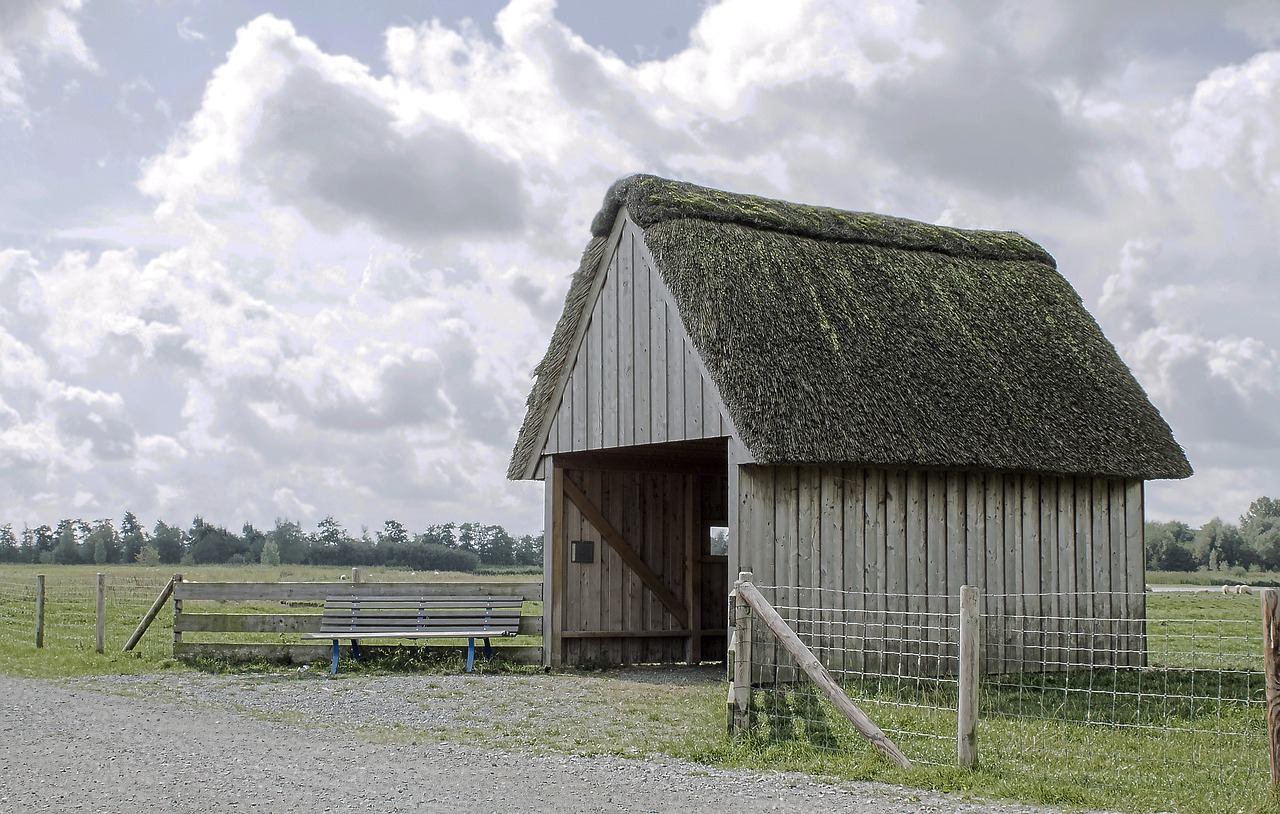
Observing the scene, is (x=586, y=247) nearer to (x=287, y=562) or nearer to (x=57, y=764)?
(x=57, y=764)

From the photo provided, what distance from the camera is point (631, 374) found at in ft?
49.2

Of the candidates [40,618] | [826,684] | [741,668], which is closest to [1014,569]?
[741,668]

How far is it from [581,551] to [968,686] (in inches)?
344

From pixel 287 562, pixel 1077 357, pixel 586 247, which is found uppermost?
pixel 586 247

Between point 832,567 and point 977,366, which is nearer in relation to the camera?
point 832,567

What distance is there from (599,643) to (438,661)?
2.35 m

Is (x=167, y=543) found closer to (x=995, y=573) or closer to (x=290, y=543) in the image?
(x=290, y=543)

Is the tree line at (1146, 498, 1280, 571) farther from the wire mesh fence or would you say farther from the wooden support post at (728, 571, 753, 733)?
the wooden support post at (728, 571, 753, 733)

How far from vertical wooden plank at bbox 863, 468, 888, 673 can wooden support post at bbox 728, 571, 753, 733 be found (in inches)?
158

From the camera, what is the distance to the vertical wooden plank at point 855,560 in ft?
44.4

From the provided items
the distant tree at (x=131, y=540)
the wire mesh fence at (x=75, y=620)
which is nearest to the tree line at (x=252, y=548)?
the distant tree at (x=131, y=540)

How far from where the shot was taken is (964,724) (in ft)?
27.8

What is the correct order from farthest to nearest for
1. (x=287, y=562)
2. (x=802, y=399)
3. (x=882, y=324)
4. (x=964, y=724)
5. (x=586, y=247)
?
(x=287, y=562), (x=586, y=247), (x=882, y=324), (x=802, y=399), (x=964, y=724)

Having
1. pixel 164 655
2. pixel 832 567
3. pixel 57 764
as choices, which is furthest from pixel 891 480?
pixel 164 655
